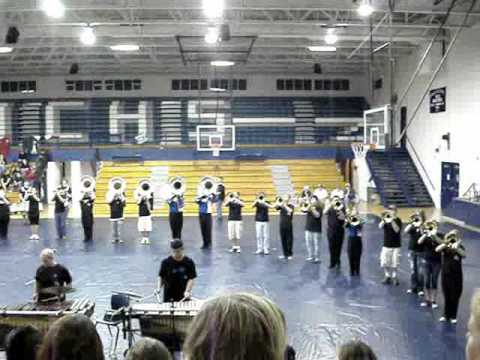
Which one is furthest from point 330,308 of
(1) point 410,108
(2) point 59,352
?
(1) point 410,108

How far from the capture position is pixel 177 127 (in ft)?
108

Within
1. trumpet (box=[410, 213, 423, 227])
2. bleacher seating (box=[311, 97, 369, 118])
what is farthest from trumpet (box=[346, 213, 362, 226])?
bleacher seating (box=[311, 97, 369, 118])

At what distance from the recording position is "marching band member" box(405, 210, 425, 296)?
403 inches

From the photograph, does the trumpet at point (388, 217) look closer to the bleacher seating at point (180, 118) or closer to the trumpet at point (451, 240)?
the trumpet at point (451, 240)

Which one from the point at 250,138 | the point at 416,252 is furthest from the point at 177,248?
the point at 250,138

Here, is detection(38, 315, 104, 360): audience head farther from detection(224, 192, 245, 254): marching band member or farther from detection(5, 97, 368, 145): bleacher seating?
detection(5, 97, 368, 145): bleacher seating

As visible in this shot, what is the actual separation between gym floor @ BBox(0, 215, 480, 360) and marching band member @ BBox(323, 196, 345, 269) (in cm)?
39

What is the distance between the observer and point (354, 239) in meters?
12.1

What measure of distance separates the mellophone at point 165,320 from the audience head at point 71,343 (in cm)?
494

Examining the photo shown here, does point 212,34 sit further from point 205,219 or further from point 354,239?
point 354,239

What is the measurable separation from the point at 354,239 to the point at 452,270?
340 centimetres

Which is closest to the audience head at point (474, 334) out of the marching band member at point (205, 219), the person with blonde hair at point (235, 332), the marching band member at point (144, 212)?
the person with blonde hair at point (235, 332)

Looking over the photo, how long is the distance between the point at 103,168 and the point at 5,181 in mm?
4643

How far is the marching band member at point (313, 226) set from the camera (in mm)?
13258
